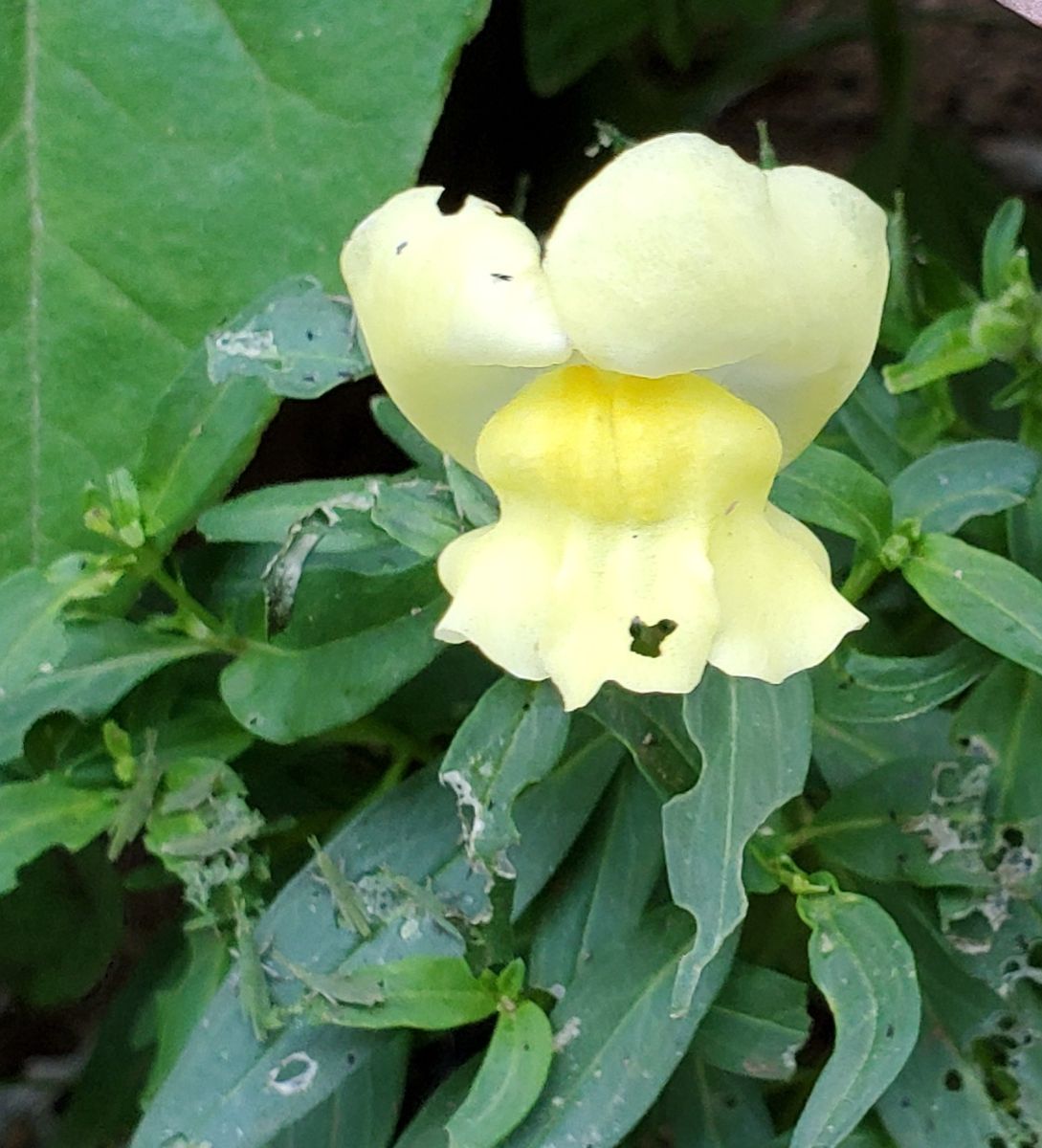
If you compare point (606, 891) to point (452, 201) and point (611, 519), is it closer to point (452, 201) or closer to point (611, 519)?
point (611, 519)

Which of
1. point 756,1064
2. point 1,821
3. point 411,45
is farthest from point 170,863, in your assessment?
point 411,45

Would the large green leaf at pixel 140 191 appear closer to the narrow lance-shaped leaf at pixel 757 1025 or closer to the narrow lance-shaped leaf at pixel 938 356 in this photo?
the narrow lance-shaped leaf at pixel 938 356

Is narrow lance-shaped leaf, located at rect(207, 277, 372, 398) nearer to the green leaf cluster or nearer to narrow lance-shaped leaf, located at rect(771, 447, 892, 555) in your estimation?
the green leaf cluster

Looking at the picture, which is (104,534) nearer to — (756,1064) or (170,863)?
(170,863)

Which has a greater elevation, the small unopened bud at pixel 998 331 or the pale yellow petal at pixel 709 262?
the pale yellow petal at pixel 709 262

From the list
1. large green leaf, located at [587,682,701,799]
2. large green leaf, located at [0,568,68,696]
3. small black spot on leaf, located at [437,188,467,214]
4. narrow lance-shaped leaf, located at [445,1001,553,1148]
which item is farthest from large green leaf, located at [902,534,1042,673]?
small black spot on leaf, located at [437,188,467,214]

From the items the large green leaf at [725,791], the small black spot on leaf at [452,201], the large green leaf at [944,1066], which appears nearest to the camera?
the large green leaf at [725,791]

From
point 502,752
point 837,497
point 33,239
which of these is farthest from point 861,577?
point 33,239

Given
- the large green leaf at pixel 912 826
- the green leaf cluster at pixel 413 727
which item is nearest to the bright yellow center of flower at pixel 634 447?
the green leaf cluster at pixel 413 727
